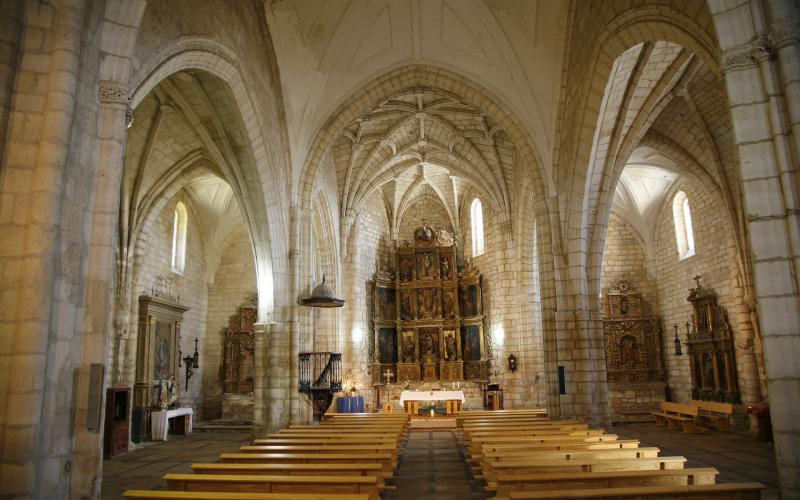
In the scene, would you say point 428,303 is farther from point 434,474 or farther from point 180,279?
point 434,474

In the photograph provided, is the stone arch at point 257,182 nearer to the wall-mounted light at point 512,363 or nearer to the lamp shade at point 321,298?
the lamp shade at point 321,298

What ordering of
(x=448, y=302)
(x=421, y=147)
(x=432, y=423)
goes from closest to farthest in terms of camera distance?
(x=432, y=423) < (x=421, y=147) < (x=448, y=302)

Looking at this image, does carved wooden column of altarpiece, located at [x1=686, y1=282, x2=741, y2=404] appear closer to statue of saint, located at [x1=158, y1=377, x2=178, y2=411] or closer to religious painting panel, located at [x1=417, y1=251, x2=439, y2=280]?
religious painting panel, located at [x1=417, y1=251, x2=439, y2=280]

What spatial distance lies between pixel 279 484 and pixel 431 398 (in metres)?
13.6

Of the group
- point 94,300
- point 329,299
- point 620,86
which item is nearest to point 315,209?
point 329,299

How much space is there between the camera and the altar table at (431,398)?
Answer: 744 inches

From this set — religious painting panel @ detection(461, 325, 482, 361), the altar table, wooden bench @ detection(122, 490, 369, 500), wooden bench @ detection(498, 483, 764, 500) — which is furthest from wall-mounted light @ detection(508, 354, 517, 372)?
wooden bench @ detection(122, 490, 369, 500)

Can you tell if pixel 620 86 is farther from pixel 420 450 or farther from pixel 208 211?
pixel 208 211

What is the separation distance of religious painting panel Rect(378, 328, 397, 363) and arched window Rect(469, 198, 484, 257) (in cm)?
479

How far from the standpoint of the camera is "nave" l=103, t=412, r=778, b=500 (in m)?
5.59

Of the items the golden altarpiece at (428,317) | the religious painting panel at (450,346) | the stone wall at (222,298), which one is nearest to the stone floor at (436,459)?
the stone wall at (222,298)

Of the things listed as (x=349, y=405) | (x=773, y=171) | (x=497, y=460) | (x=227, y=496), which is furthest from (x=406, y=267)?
(x=227, y=496)

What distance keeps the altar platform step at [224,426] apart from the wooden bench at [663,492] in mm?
13643

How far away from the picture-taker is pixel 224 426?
18.0m
